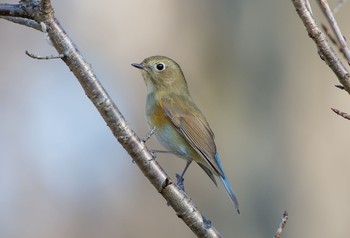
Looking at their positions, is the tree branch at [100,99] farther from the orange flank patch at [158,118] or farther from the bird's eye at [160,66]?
the bird's eye at [160,66]

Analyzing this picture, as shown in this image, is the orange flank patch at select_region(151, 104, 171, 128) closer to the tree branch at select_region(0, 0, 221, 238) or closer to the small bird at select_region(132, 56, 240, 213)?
the small bird at select_region(132, 56, 240, 213)

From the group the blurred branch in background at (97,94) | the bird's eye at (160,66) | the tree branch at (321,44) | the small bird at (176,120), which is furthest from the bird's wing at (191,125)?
the tree branch at (321,44)

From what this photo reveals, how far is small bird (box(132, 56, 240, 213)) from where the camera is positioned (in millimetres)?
3721

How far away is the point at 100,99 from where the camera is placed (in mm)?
2375

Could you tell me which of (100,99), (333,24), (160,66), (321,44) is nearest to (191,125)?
(160,66)

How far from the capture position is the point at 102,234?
685 centimetres

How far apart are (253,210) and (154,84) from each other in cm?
274

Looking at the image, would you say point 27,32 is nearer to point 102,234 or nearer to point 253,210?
point 102,234

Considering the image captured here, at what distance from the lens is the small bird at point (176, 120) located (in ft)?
12.2

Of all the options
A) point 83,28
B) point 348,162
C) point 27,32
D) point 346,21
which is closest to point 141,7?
point 83,28

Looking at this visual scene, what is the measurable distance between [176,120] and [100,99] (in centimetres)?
153

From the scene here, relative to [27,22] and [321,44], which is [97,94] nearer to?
[27,22]

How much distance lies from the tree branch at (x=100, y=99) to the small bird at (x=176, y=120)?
92 cm

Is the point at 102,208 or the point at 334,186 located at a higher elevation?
the point at 102,208
